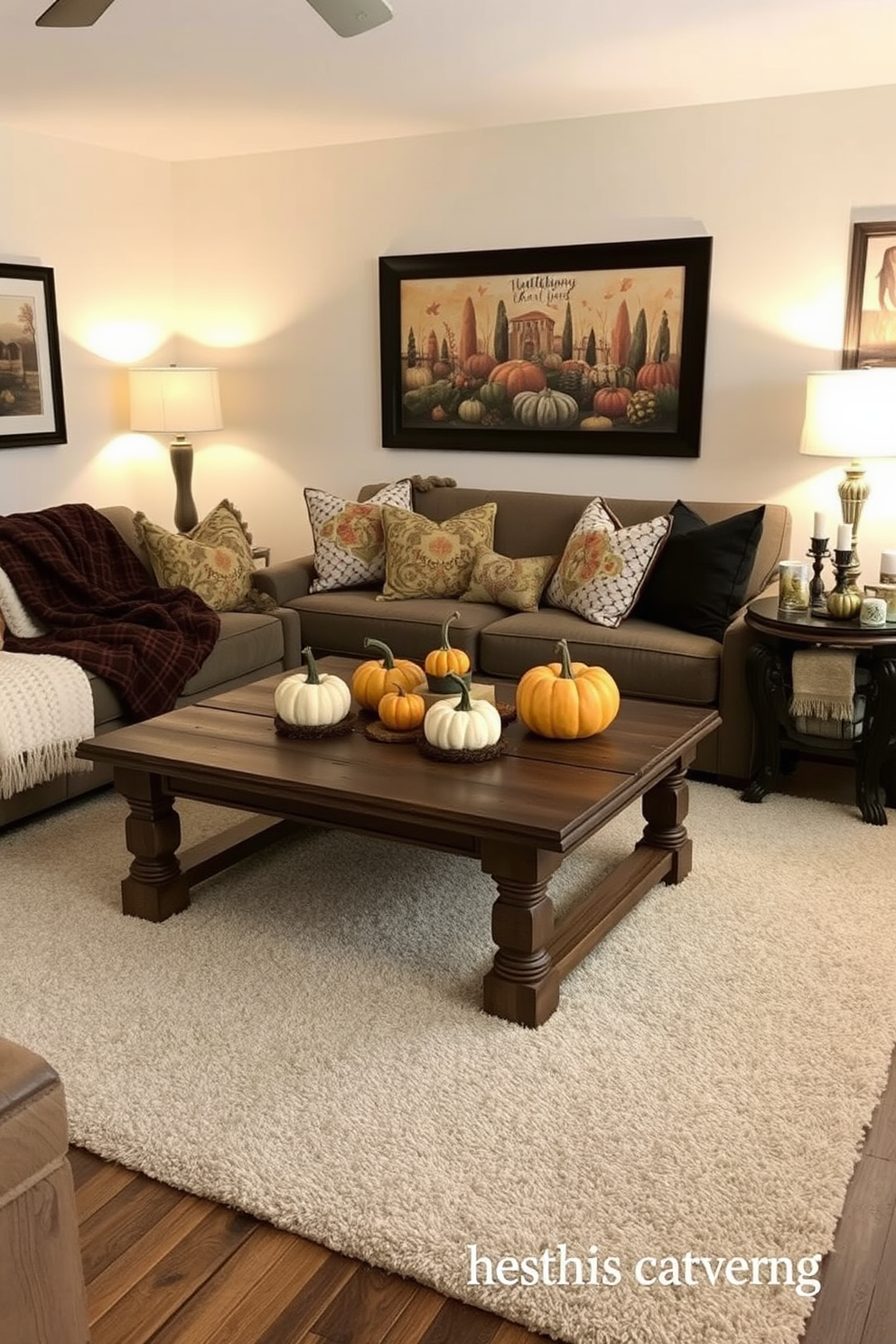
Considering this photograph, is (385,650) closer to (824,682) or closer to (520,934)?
(520,934)

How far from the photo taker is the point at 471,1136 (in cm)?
220

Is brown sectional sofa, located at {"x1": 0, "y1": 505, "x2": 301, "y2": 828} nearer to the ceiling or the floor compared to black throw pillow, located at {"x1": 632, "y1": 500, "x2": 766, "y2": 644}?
nearer to the floor

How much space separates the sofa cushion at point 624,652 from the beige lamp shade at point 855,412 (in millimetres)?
834

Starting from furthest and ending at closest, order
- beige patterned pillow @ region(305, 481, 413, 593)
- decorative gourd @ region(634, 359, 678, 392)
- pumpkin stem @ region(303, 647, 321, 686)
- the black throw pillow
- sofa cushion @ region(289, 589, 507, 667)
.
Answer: beige patterned pillow @ region(305, 481, 413, 593), decorative gourd @ region(634, 359, 678, 392), sofa cushion @ region(289, 589, 507, 667), the black throw pillow, pumpkin stem @ region(303, 647, 321, 686)

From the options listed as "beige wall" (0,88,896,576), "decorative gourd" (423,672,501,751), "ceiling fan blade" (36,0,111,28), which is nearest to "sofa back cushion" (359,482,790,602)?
"beige wall" (0,88,896,576)

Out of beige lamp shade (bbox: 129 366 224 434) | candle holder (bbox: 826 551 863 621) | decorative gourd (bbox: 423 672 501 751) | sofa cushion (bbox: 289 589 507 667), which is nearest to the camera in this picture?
decorative gourd (bbox: 423 672 501 751)

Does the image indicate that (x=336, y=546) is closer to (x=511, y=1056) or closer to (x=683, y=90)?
(x=683, y=90)

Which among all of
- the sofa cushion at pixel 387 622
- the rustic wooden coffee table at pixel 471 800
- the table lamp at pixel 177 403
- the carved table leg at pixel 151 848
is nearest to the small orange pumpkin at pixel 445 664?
the rustic wooden coffee table at pixel 471 800

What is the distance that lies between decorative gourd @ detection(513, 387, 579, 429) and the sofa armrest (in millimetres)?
1150

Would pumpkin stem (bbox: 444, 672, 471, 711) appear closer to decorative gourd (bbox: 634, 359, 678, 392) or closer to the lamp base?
decorative gourd (bbox: 634, 359, 678, 392)

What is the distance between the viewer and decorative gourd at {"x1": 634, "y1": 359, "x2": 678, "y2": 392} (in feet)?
16.3

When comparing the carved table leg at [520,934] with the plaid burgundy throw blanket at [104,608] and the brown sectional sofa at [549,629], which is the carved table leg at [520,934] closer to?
the brown sectional sofa at [549,629]

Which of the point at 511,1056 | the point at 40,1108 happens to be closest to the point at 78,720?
the point at 511,1056

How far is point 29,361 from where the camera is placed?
5.29 metres
